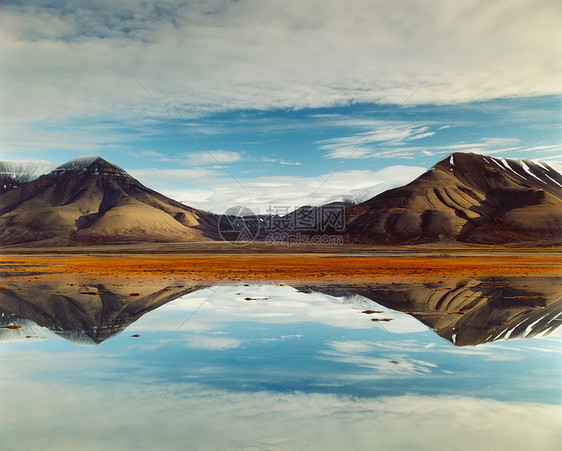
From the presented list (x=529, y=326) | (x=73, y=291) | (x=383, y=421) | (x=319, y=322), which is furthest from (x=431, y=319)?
(x=73, y=291)

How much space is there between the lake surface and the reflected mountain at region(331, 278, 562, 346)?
0.43 ft

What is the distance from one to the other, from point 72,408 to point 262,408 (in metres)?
3.00

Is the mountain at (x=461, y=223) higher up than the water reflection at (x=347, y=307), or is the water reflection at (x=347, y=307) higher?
the mountain at (x=461, y=223)

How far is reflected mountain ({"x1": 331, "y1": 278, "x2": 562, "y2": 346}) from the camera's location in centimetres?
1218

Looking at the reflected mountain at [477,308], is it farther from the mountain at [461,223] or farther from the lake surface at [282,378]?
the mountain at [461,223]

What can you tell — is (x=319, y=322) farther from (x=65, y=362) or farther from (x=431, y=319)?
(x=65, y=362)

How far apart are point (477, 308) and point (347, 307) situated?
15.6 ft

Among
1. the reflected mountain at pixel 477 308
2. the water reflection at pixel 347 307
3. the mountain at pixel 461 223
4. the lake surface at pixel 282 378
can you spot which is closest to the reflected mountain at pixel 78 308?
the water reflection at pixel 347 307

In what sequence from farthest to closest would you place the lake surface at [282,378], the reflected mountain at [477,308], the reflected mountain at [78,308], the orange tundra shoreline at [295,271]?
the orange tundra shoreline at [295,271], the reflected mountain at [78,308], the reflected mountain at [477,308], the lake surface at [282,378]

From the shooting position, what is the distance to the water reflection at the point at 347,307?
12469mm

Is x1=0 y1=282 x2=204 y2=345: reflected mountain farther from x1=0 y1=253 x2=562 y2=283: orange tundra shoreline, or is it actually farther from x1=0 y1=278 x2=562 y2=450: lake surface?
x1=0 y1=253 x2=562 y2=283: orange tundra shoreline

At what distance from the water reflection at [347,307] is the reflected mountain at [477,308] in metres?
0.03

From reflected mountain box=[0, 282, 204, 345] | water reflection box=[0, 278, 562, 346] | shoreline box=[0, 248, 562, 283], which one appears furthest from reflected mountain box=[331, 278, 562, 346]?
reflected mountain box=[0, 282, 204, 345]

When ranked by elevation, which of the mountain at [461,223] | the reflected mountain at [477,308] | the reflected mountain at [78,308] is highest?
the mountain at [461,223]
